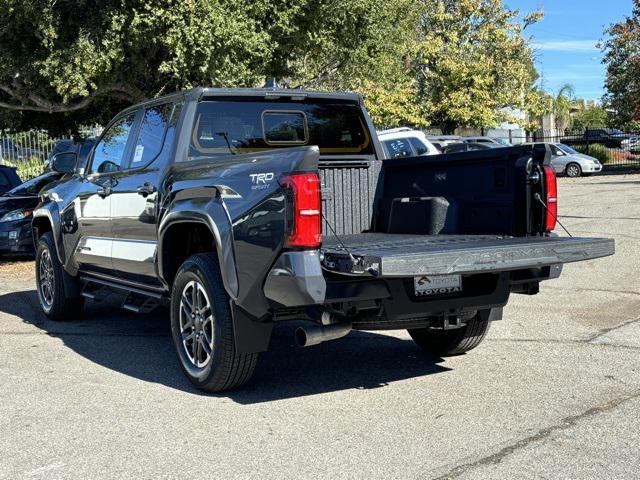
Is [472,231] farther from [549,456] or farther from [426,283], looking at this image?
[549,456]

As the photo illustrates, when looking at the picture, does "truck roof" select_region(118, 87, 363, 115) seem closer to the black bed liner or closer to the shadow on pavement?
the black bed liner

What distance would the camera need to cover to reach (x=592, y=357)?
6.55m

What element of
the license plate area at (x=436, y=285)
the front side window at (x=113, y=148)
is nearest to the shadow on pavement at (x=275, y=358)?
the license plate area at (x=436, y=285)

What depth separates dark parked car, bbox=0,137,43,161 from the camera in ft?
76.6

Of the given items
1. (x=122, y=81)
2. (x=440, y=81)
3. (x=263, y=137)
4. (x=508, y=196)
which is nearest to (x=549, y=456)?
(x=508, y=196)

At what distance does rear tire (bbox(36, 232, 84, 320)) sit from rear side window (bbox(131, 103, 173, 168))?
2.04 metres

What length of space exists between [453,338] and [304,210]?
2295 millimetres

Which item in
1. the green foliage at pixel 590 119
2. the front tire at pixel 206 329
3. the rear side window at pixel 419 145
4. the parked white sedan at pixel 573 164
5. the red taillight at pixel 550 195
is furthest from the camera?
the green foliage at pixel 590 119

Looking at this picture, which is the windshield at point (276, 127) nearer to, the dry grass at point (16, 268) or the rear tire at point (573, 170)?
the dry grass at point (16, 268)

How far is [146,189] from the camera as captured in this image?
21.1ft

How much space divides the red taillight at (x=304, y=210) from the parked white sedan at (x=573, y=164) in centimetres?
3061

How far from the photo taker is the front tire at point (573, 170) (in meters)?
34.1

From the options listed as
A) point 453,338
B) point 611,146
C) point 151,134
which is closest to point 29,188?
point 151,134

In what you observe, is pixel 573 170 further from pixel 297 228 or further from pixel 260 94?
pixel 297 228
